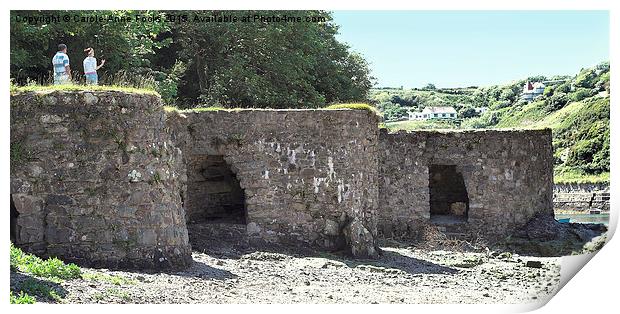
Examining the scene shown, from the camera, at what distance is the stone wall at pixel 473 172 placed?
85.7 ft

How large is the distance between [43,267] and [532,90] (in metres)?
45.7

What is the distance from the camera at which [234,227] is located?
21.2 metres

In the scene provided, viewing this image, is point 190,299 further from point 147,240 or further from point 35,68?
point 35,68

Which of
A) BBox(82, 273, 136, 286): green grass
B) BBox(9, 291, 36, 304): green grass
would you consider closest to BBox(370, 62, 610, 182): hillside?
BBox(82, 273, 136, 286): green grass

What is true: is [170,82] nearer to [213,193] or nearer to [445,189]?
[213,193]

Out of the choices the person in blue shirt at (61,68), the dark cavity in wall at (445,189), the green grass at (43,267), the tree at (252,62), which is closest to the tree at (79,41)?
the tree at (252,62)

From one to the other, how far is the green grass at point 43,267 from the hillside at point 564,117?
2931cm

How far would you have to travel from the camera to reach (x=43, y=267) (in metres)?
15.0

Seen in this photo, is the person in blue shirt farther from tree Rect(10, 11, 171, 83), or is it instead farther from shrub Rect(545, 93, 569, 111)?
shrub Rect(545, 93, 569, 111)

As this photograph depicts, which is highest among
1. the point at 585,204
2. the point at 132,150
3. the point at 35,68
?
the point at 35,68

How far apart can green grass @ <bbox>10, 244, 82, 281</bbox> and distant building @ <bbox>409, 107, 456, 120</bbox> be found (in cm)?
4254

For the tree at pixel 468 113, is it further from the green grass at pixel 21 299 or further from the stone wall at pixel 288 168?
the green grass at pixel 21 299

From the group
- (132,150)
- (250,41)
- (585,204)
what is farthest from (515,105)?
(132,150)

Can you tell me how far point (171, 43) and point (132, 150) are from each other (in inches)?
607
